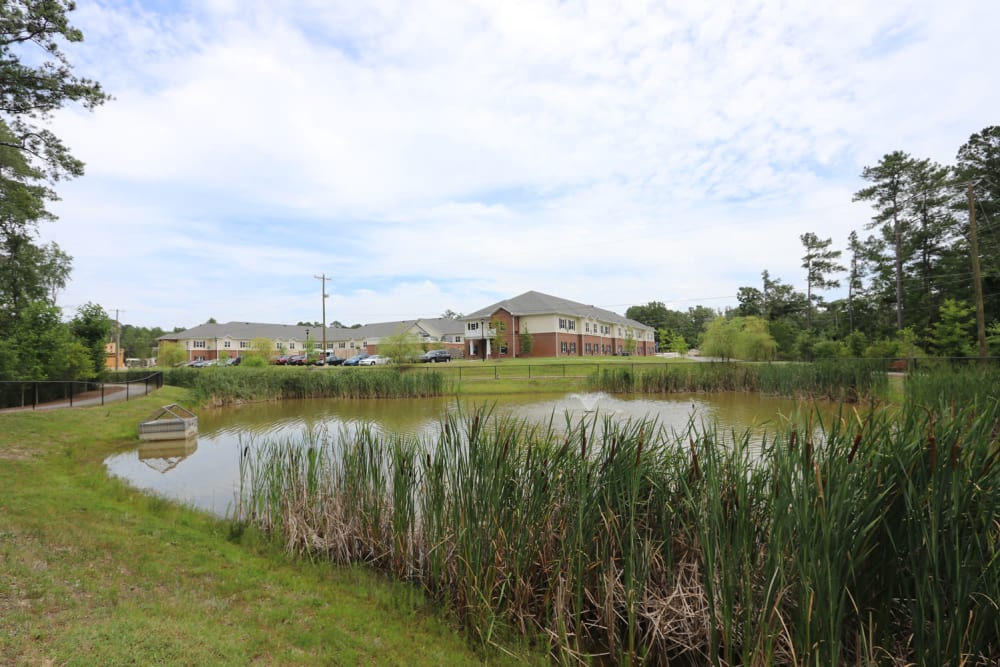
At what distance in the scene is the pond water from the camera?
10195 mm

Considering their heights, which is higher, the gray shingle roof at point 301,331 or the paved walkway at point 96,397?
the gray shingle roof at point 301,331

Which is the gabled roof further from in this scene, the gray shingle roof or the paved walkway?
the paved walkway

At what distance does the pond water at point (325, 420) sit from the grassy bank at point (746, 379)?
3.56 ft

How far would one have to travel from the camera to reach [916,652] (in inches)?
121

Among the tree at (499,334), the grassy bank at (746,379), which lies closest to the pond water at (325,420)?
the grassy bank at (746,379)

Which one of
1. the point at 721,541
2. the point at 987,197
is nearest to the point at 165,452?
the point at 721,541

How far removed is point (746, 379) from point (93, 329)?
38.0 metres

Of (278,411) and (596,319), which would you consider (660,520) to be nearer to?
(278,411)

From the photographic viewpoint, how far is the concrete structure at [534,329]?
53.7 m

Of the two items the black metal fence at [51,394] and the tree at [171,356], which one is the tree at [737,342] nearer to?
the black metal fence at [51,394]

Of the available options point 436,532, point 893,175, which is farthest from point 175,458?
point 893,175

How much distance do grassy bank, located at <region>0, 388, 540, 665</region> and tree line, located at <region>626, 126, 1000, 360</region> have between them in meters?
28.7

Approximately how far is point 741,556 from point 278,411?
2356 centimetres

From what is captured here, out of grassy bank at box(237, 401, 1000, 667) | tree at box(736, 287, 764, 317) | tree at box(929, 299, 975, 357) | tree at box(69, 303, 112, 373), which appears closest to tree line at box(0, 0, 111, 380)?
tree at box(69, 303, 112, 373)
